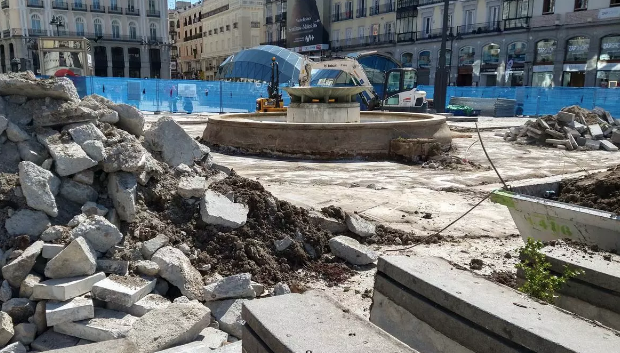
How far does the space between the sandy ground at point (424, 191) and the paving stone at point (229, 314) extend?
104 centimetres

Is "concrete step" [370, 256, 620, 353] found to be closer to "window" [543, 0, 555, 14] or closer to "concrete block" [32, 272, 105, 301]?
"concrete block" [32, 272, 105, 301]

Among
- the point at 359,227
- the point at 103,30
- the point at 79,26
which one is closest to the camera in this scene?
the point at 359,227

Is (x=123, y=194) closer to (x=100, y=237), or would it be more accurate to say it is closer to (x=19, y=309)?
(x=100, y=237)

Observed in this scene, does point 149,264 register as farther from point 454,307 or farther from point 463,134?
point 463,134

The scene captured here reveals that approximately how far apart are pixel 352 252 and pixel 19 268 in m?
3.10

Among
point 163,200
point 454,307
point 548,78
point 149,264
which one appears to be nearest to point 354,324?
point 454,307

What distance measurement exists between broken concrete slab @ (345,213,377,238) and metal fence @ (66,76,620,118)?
945 inches

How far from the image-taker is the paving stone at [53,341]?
3600 millimetres

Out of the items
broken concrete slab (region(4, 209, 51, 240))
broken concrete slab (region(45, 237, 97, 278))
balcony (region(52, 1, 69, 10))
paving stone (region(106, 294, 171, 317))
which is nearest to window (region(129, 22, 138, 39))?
balcony (region(52, 1, 69, 10))

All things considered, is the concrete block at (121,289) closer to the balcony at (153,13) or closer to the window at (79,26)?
the window at (79,26)

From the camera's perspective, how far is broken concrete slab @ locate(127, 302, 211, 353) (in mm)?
3414

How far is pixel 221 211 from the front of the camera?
5262 mm

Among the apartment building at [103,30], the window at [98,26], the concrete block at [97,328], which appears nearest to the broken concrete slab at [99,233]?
the concrete block at [97,328]

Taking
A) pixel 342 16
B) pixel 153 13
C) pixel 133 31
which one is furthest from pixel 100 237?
pixel 153 13
